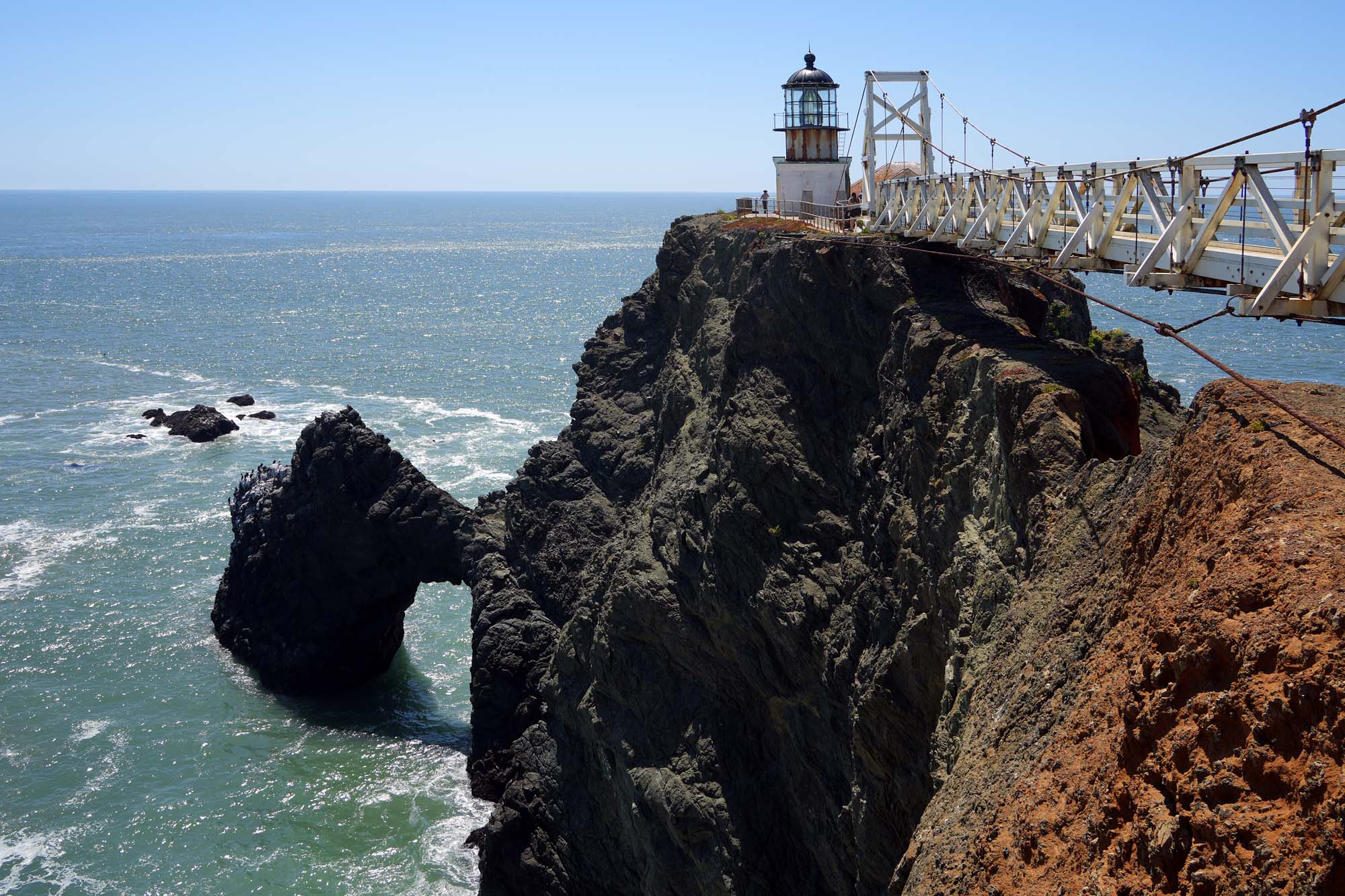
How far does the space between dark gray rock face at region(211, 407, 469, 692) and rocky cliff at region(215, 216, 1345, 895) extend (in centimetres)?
19

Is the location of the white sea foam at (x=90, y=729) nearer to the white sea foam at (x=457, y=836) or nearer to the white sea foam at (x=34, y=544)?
the white sea foam at (x=457, y=836)

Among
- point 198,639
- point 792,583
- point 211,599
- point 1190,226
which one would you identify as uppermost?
point 1190,226

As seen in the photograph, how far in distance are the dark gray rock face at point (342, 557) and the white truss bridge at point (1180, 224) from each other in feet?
71.8

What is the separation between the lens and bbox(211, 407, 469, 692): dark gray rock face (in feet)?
128

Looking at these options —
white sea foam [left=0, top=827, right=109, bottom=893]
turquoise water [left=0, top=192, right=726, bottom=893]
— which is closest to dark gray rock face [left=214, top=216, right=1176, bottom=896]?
turquoise water [left=0, top=192, right=726, bottom=893]

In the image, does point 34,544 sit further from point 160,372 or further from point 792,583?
point 160,372

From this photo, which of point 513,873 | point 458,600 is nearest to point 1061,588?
point 513,873

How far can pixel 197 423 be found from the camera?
6850 centimetres

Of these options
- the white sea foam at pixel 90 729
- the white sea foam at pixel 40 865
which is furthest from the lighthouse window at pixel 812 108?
the white sea foam at pixel 40 865

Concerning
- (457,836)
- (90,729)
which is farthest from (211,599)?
(457,836)

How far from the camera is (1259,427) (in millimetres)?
11742

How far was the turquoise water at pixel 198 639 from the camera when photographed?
3123cm

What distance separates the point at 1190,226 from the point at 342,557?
104 ft

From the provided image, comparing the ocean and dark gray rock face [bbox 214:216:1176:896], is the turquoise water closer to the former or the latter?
the ocean
